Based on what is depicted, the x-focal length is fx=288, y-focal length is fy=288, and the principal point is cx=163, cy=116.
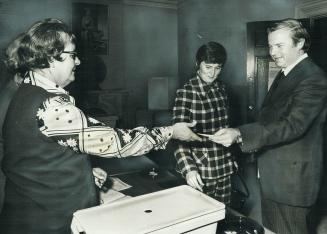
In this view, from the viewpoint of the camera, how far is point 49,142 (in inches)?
48.6

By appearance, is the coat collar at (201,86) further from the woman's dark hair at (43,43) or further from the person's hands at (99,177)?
the woman's dark hair at (43,43)

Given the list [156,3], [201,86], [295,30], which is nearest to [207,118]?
[201,86]

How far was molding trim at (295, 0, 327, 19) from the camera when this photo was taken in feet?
12.9

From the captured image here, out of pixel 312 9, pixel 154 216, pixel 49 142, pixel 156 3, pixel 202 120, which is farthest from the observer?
pixel 156 3

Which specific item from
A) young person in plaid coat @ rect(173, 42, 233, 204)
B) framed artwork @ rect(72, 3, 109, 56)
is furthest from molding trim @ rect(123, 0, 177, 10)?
young person in plaid coat @ rect(173, 42, 233, 204)

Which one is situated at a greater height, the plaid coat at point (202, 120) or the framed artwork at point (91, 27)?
the framed artwork at point (91, 27)

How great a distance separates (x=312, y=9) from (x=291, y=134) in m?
3.11

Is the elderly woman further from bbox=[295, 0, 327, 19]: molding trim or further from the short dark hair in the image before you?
bbox=[295, 0, 327, 19]: molding trim

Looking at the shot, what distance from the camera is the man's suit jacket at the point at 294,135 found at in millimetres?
1790

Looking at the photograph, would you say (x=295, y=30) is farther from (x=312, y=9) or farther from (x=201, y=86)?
(x=312, y=9)

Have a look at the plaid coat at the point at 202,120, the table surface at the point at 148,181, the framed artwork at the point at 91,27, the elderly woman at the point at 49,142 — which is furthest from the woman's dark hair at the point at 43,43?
the framed artwork at the point at 91,27

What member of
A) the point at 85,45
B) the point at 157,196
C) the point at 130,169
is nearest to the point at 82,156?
the point at 157,196

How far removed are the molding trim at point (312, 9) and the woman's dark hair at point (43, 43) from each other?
12.6 ft

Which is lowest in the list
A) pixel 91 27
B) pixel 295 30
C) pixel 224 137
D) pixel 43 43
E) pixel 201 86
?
pixel 224 137
